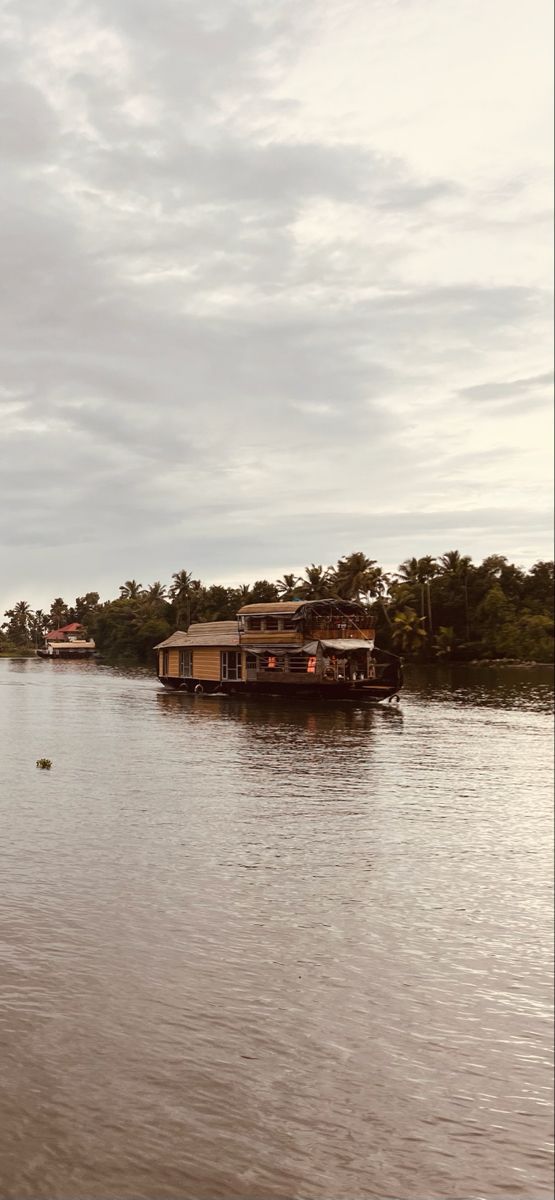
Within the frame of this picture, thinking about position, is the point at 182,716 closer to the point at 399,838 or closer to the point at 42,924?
the point at 399,838

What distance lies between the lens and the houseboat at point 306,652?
230 ft

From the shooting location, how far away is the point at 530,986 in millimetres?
14523

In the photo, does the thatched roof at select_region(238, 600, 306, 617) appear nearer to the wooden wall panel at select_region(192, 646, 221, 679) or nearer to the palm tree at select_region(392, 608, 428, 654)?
the wooden wall panel at select_region(192, 646, 221, 679)

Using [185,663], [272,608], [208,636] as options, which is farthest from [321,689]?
[185,663]

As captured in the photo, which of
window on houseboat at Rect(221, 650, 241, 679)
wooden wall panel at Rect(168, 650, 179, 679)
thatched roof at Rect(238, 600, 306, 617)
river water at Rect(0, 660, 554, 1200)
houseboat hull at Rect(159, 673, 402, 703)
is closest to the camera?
→ river water at Rect(0, 660, 554, 1200)

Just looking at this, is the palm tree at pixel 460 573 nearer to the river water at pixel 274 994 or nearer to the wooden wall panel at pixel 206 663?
the wooden wall panel at pixel 206 663

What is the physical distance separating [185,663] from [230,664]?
11355mm

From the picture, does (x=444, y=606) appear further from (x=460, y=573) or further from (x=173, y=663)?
→ (x=173, y=663)

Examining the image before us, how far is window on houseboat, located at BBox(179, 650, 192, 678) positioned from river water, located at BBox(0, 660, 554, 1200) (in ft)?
180

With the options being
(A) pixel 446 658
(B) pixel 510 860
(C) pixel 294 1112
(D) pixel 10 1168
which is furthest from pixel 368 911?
(A) pixel 446 658

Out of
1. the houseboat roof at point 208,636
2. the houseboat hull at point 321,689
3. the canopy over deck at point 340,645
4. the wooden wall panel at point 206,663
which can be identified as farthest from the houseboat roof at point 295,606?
the wooden wall panel at point 206,663

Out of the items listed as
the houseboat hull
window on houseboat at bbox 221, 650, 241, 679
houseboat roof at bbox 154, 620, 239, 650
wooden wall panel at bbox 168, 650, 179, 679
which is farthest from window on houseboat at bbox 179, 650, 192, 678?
the houseboat hull

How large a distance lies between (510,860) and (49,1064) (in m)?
14.7

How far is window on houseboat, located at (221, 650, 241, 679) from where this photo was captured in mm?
78438
